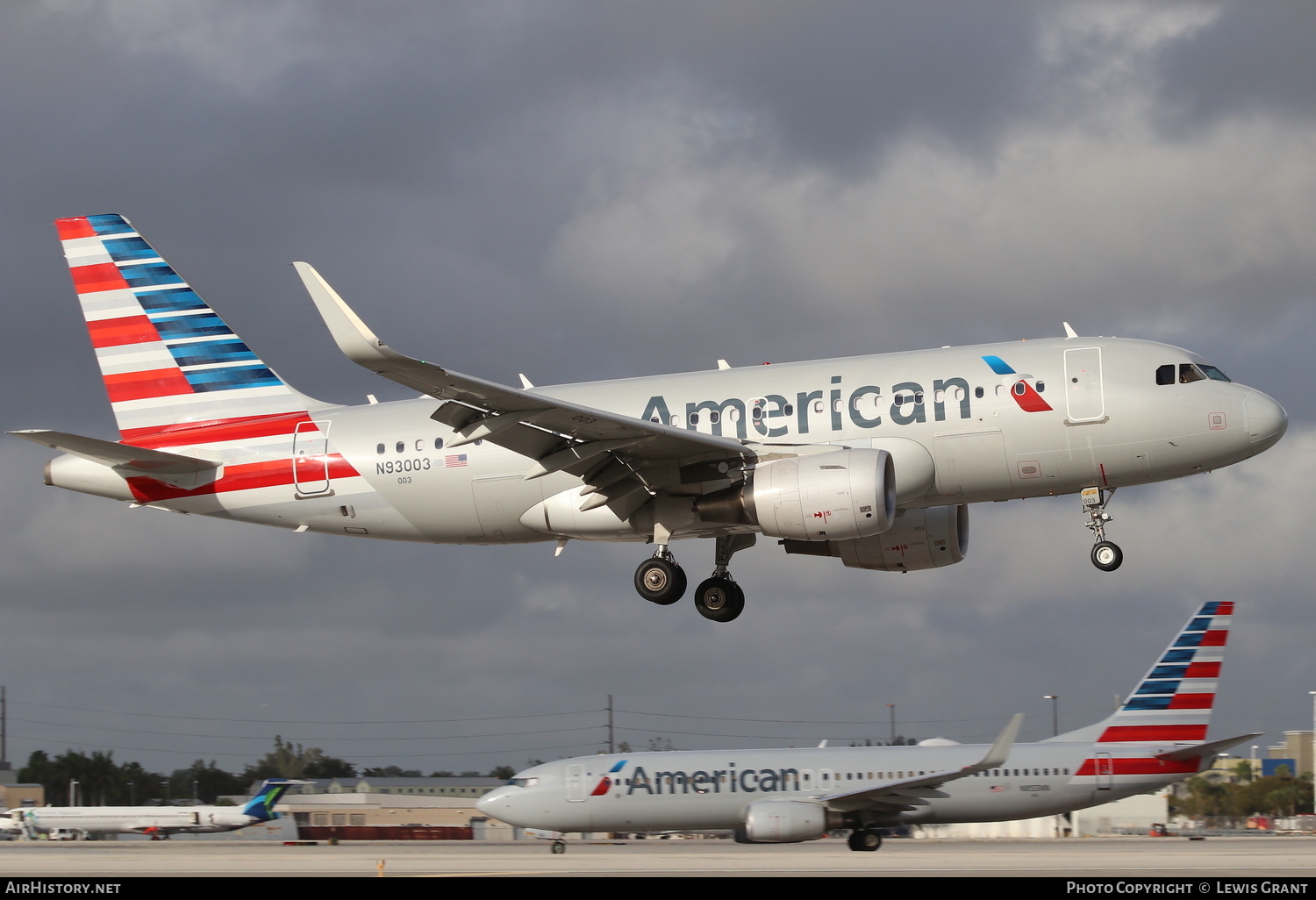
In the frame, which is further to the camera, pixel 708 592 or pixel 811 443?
pixel 708 592

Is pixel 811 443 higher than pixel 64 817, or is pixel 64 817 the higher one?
pixel 811 443

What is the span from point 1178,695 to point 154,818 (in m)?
48.3

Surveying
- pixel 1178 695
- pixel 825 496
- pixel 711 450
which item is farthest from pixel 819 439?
pixel 1178 695

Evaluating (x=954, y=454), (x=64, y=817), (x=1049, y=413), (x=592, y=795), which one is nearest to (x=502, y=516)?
(x=954, y=454)

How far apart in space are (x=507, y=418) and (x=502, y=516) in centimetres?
498

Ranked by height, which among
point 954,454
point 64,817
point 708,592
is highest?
point 954,454

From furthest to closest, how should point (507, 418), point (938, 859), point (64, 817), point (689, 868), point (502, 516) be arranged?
point (64, 817) < point (938, 859) < point (689, 868) < point (502, 516) < point (507, 418)

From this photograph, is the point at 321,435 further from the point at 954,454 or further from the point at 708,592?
the point at 954,454

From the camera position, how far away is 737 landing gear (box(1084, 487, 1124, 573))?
90.4ft

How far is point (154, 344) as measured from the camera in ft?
114

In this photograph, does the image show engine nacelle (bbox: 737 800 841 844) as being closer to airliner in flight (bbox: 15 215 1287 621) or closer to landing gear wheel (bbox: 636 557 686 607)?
airliner in flight (bbox: 15 215 1287 621)

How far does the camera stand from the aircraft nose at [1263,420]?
26688mm

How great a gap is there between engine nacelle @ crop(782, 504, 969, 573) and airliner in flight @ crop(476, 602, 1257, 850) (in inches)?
458

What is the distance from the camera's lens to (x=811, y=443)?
2783cm
